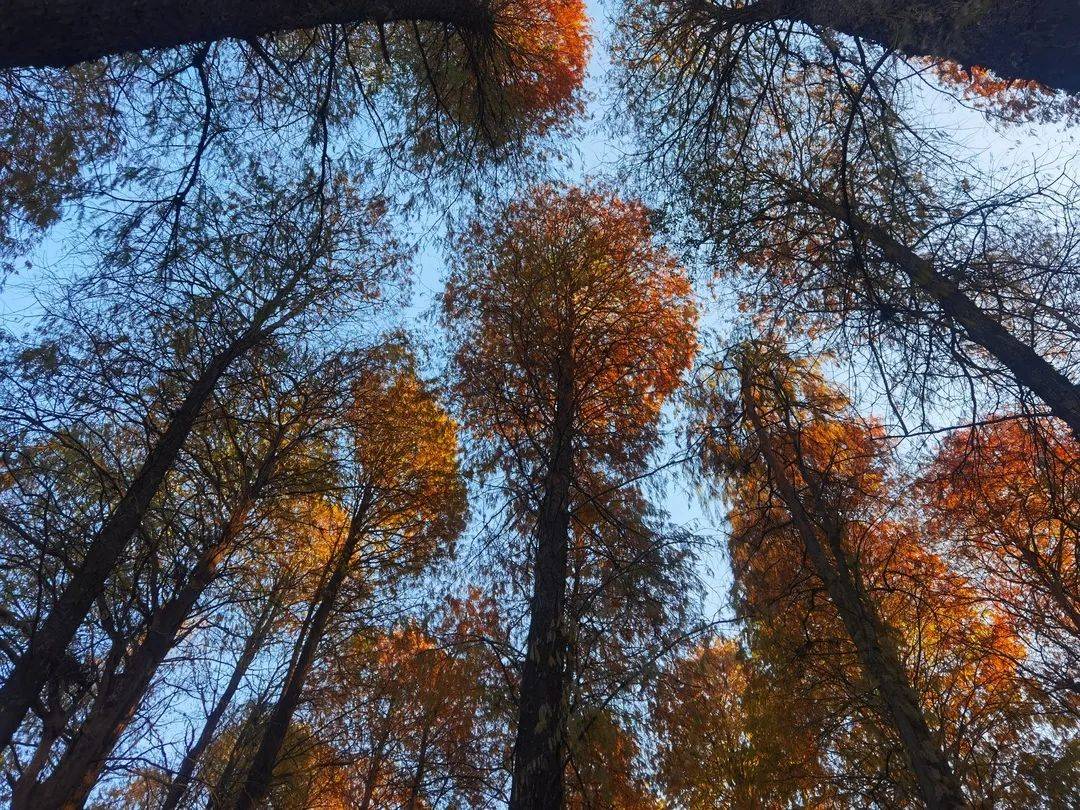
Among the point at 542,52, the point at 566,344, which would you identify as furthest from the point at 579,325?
the point at 542,52

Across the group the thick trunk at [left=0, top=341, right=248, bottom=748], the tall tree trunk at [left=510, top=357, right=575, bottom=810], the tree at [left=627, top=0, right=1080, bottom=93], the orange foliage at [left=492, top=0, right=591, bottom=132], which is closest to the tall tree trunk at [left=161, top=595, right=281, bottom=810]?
the thick trunk at [left=0, top=341, right=248, bottom=748]

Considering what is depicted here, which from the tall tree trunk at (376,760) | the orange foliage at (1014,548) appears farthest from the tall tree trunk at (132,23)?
the orange foliage at (1014,548)

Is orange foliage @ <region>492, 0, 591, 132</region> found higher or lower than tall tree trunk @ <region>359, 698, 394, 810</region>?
higher

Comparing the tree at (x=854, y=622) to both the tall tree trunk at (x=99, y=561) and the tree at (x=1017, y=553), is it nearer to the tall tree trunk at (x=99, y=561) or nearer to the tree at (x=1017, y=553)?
the tree at (x=1017, y=553)

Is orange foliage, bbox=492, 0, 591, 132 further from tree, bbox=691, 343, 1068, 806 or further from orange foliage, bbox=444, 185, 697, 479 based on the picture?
tree, bbox=691, 343, 1068, 806

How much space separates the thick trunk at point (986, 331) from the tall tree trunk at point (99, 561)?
5.00 meters

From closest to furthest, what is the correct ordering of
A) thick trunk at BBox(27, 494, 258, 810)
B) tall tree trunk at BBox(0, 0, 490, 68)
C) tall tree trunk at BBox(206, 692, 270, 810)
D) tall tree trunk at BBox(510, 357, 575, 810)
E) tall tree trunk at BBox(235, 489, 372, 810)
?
tall tree trunk at BBox(0, 0, 490, 68) → tall tree trunk at BBox(510, 357, 575, 810) → thick trunk at BBox(27, 494, 258, 810) → tall tree trunk at BBox(206, 692, 270, 810) → tall tree trunk at BBox(235, 489, 372, 810)

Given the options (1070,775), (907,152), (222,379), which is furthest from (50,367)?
(1070,775)

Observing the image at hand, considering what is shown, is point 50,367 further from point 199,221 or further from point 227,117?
point 227,117

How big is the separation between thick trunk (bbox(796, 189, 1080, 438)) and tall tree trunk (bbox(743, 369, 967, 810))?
1.50 m

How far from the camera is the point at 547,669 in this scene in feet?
13.0

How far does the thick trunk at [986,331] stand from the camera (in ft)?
12.0

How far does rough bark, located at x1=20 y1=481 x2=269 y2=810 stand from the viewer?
377cm

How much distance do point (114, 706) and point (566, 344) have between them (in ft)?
16.1
